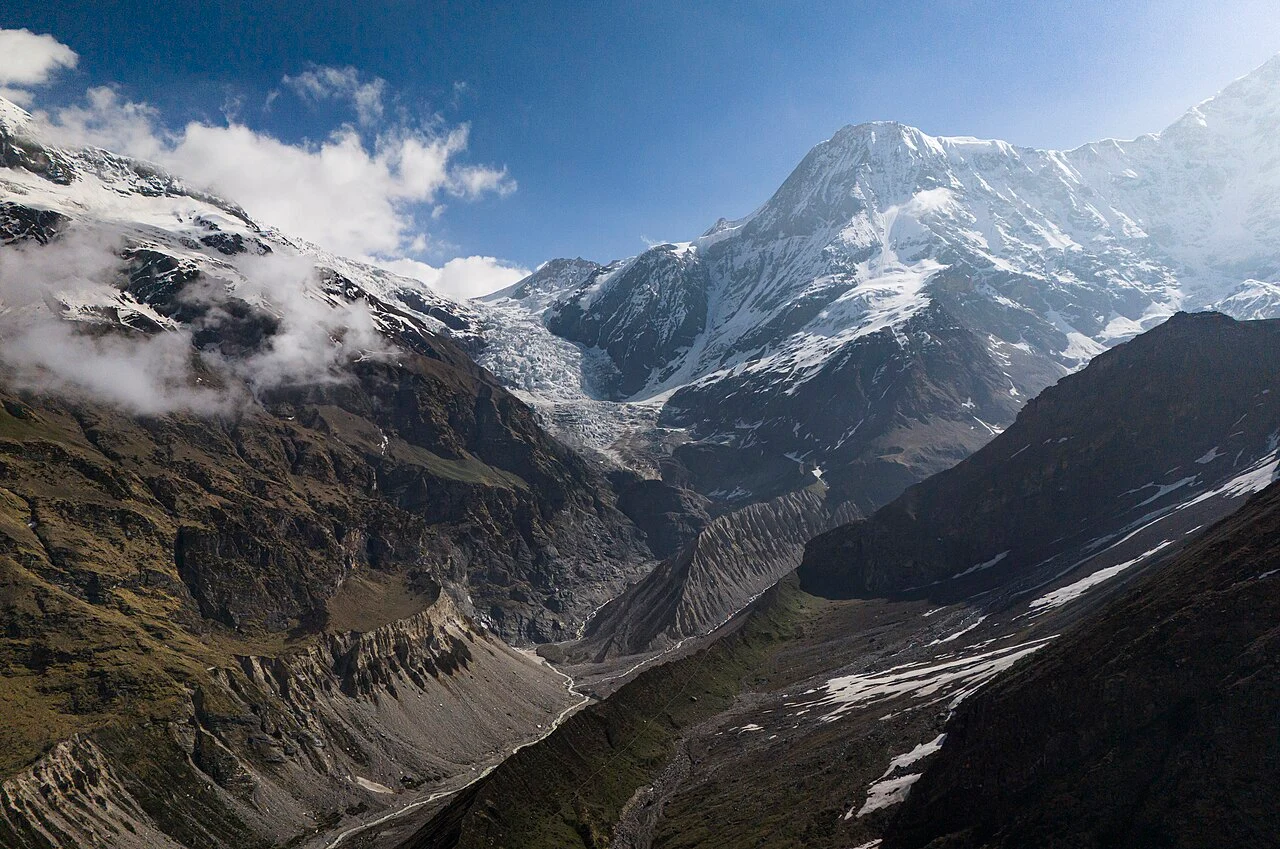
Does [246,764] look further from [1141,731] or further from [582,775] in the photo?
[1141,731]

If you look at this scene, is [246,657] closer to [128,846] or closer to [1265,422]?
[128,846]

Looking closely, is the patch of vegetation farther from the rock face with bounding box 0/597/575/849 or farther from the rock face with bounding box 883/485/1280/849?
the rock face with bounding box 883/485/1280/849

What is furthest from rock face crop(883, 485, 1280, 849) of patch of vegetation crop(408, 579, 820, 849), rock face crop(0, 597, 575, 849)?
rock face crop(0, 597, 575, 849)

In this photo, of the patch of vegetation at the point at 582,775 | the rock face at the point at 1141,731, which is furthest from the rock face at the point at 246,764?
the rock face at the point at 1141,731

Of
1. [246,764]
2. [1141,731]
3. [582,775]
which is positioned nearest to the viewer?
[1141,731]

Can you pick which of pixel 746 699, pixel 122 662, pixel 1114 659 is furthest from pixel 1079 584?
pixel 122 662

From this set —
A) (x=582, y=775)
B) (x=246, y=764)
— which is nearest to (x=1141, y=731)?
(x=582, y=775)

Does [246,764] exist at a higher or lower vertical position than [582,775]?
higher

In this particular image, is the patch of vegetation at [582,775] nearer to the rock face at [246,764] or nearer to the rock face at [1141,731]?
the rock face at [246,764]

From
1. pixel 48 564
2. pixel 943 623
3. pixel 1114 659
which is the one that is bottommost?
pixel 943 623
